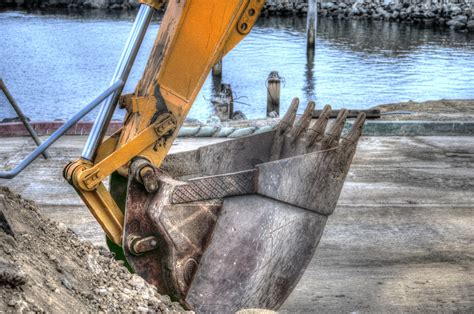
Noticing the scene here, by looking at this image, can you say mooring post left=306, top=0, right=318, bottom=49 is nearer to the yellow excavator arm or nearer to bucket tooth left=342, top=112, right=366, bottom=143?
bucket tooth left=342, top=112, right=366, bottom=143

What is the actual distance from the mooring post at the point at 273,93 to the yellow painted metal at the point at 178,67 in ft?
37.2

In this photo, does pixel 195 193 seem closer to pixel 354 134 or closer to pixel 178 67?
pixel 178 67

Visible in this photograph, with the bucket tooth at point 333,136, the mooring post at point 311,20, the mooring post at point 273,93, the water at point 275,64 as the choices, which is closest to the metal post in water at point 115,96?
the bucket tooth at point 333,136

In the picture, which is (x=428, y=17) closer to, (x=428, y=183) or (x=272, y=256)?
(x=428, y=183)

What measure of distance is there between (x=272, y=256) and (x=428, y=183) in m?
4.93

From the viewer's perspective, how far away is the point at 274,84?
1727 cm

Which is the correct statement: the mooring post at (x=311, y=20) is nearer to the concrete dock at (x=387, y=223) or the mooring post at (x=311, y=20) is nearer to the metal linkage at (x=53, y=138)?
the concrete dock at (x=387, y=223)

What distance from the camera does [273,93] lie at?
17.5 meters

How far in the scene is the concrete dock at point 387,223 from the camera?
6.37m

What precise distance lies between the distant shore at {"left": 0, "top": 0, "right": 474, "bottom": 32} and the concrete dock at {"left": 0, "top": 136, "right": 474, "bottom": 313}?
131ft

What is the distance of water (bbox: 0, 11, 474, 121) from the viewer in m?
29.0

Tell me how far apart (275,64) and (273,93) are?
767 inches

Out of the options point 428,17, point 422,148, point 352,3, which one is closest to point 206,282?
point 422,148

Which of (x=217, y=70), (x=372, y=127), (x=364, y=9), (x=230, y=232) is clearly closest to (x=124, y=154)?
(x=230, y=232)
